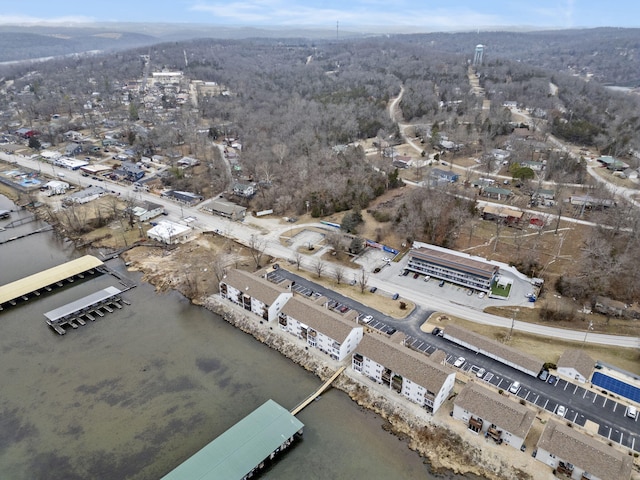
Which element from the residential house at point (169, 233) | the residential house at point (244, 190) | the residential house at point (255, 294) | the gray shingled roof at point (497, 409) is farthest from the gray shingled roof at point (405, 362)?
the residential house at point (244, 190)

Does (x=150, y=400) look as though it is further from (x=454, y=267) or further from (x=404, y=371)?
(x=454, y=267)

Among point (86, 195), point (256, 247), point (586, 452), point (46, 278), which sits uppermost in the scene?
point (586, 452)

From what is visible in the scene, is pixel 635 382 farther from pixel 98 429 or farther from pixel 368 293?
pixel 98 429

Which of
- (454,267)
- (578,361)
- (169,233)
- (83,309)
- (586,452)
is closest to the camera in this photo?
(586,452)

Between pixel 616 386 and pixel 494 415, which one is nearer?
pixel 494 415

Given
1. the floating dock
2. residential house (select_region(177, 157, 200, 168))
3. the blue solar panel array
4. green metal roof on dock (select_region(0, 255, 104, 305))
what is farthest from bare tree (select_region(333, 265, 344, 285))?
residential house (select_region(177, 157, 200, 168))

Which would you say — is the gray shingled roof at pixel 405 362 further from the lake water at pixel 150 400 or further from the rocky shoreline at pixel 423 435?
the lake water at pixel 150 400

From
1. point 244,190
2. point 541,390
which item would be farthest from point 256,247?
point 541,390

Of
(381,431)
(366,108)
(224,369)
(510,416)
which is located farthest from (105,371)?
(366,108)
